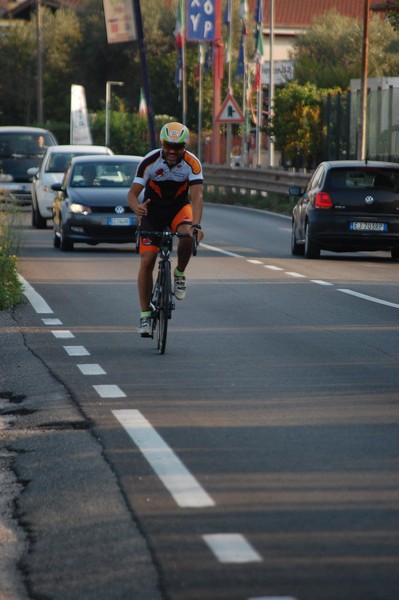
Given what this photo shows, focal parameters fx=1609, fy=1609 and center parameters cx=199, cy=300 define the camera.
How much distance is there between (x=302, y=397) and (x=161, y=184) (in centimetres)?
312

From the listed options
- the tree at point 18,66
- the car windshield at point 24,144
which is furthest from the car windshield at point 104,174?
the tree at point 18,66

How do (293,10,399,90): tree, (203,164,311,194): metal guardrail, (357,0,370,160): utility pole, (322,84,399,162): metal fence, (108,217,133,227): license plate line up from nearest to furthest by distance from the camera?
(108,217,133,227): license plate
(357,0,370,160): utility pole
(322,84,399,162): metal fence
(203,164,311,194): metal guardrail
(293,10,399,90): tree

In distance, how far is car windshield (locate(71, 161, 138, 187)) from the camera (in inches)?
1033

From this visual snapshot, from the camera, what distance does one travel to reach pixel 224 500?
22.2ft

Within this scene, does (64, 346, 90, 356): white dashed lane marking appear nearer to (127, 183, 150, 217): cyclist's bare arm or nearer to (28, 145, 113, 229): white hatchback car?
(127, 183, 150, 217): cyclist's bare arm

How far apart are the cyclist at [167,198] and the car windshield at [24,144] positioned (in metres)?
28.3

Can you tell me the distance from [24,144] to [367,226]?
18.9 meters

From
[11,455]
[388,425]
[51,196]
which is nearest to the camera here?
[11,455]

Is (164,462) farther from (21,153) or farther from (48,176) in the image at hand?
(21,153)

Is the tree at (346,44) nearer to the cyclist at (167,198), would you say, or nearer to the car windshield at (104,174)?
the car windshield at (104,174)

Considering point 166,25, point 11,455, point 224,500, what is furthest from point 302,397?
point 166,25

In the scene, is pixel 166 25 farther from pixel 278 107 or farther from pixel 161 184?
pixel 161 184

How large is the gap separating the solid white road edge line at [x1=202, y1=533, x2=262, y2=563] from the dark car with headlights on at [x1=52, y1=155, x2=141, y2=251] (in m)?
18.8

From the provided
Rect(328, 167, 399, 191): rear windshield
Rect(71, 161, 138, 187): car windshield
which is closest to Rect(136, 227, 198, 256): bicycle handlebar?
Rect(328, 167, 399, 191): rear windshield
